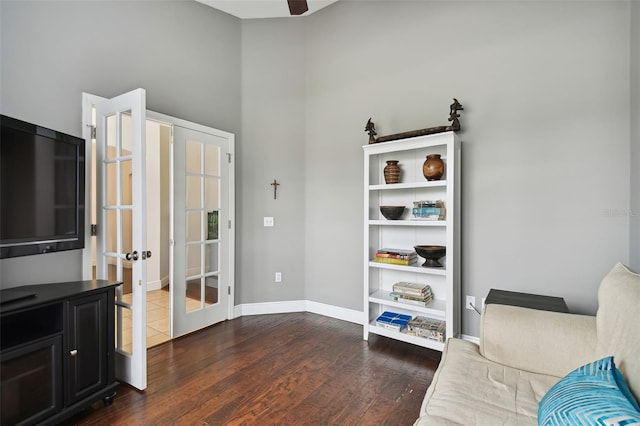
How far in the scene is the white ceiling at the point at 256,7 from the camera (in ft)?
10.4

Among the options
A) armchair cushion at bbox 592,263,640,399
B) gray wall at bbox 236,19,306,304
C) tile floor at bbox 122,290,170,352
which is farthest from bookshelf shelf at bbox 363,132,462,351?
tile floor at bbox 122,290,170,352

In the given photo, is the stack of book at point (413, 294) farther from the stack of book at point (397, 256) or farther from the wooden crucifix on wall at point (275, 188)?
the wooden crucifix on wall at point (275, 188)

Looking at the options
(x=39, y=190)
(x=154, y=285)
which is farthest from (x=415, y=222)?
(x=154, y=285)

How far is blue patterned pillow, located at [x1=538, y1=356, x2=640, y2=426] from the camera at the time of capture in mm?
789

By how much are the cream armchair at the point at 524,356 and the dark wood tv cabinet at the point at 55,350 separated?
1.88 metres

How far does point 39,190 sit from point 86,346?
960 millimetres

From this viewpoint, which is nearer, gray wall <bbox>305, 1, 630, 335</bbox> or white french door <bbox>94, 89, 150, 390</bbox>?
white french door <bbox>94, 89, 150, 390</bbox>

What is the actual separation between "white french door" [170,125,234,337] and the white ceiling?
4.38ft

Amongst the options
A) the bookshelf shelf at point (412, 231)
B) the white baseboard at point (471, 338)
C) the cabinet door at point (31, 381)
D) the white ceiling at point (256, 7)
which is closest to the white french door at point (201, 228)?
the cabinet door at point (31, 381)

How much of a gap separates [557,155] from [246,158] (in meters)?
2.93

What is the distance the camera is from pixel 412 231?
2.90m

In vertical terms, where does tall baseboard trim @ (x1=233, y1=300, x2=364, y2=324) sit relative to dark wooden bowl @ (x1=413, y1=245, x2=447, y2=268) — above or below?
below

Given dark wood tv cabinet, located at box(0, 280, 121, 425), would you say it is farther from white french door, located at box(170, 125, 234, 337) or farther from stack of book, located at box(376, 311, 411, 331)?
stack of book, located at box(376, 311, 411, 331)

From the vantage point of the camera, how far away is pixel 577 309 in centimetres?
220
